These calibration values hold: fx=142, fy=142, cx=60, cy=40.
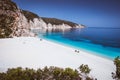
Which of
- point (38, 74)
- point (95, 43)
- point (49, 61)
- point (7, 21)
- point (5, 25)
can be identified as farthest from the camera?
point (95, 43)

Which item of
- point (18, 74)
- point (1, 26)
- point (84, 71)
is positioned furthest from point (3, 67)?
point (1, 26)

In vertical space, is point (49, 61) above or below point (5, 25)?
below

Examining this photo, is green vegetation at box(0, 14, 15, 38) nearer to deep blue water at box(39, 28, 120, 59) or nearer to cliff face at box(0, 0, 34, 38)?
cliff face at box(0, 0, 34, 38)

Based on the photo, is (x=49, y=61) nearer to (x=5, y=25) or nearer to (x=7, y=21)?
(x=5, y=25)

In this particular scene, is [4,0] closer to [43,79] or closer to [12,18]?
[12,18]

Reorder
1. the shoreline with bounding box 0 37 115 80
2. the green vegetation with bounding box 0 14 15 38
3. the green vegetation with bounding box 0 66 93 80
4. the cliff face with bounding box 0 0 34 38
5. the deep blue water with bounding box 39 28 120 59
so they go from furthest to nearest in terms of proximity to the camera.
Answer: the deep blue water with bounding box 39 28 120 59, the cliff face with bounding box 0 0 34 38, the green vegetation with bounding box 0 14 15 38, the shoreline with bounding box 0 37 115 80, the green vegetation with bounding box 0 66 93 80

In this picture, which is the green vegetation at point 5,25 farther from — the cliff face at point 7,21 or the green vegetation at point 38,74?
the green vegetation at point 38,74

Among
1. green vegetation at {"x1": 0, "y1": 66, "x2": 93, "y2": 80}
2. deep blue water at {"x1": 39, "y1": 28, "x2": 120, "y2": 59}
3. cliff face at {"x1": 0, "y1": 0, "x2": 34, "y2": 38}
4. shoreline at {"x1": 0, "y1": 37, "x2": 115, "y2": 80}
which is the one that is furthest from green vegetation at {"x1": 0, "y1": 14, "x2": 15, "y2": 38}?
green vegetation at {"x1": 0, "y1": 66, "x2": 93, "y2": 80}

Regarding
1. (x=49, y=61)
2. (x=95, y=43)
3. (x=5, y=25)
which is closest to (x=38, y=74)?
(x=49, y=61)

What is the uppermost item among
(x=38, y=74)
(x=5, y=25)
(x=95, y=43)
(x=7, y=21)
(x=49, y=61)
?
(x=7, y=21)
